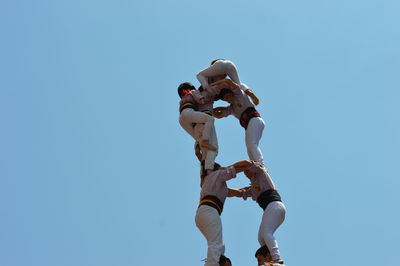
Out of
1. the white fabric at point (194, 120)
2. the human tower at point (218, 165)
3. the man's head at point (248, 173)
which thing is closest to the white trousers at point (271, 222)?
the human tower at point (218, 165)

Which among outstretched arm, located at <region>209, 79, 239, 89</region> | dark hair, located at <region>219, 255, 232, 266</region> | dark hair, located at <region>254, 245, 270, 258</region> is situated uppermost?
outstretched arm, located at <region>209, 79, 239, 89</region>

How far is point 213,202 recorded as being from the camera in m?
10.4

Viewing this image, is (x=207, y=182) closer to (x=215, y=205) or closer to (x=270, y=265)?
(x=215, y=205)

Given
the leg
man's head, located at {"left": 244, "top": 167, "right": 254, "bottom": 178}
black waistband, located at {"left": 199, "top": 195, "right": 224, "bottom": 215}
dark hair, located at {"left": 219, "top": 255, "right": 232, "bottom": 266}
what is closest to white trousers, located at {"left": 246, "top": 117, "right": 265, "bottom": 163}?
man's head, located at {"left": 244, "top": 167, "right": 254, "bottom": 178}

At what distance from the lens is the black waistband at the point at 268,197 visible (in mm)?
10617

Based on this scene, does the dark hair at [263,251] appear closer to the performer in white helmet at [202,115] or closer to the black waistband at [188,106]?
the performer in white helmet at [202,115]

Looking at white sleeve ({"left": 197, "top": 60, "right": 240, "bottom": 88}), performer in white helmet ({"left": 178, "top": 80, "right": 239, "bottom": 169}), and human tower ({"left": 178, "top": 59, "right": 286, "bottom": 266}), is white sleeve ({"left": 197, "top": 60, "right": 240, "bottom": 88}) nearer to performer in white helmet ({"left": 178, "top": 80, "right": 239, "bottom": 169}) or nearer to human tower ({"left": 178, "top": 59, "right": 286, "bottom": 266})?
human tower ({"left": 178, "top": 59, "right": 286, "bottom": 266})

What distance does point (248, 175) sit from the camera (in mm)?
10953

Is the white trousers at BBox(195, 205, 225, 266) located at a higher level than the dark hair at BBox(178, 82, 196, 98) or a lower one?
lower

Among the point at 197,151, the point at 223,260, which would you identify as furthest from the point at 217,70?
the point at 223,260

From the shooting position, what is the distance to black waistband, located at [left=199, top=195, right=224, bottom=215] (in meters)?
10.4

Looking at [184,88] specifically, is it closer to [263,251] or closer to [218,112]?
[218,112]

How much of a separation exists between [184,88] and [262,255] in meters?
3.55

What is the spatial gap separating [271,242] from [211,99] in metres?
3.00
